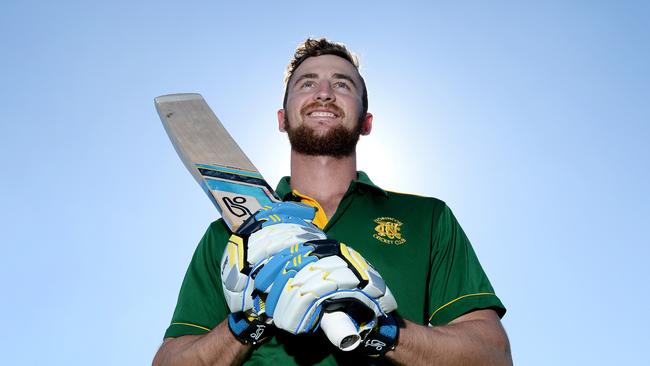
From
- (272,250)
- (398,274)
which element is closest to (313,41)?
(398,274)

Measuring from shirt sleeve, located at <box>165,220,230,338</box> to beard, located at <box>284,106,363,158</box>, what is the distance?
1.56 ft

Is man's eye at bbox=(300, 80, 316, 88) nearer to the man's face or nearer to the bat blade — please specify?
the man's face

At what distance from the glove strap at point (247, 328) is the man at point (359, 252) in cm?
4

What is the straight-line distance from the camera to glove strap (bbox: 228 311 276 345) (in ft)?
6.31

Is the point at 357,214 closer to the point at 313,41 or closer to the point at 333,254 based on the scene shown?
the point at 333,254

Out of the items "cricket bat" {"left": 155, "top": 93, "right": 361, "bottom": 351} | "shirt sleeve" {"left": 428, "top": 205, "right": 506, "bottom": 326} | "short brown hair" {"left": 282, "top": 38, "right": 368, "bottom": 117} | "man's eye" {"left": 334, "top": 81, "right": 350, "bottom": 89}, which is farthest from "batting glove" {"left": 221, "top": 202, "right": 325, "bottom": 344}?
"short brown hair" {"left": 282, "top": 38, "right": 368, "bottom": 117}

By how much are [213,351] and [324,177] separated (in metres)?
0.93

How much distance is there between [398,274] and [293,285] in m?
0.70

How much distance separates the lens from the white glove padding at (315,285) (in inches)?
63.2

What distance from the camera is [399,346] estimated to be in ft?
6.17

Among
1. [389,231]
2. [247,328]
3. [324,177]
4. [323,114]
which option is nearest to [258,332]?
[247,328]

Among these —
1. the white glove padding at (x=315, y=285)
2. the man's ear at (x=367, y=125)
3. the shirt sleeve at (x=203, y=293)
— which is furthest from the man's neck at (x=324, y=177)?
the white glove padding at (x=315, y=285)

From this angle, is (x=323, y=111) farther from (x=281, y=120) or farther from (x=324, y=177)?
(x=281, y=120)

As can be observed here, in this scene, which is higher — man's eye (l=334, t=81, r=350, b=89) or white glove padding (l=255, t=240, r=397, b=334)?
man's eye (l=334, t=81, r=350, b=89)
